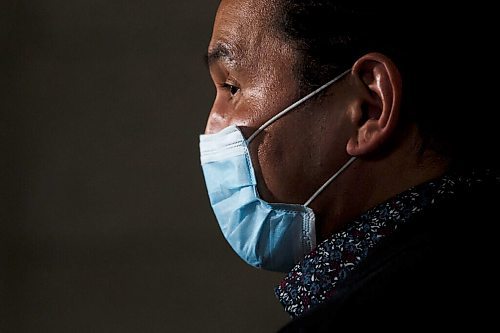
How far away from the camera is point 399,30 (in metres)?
1.26

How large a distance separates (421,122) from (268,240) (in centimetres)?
30

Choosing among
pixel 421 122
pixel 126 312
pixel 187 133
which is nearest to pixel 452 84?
pixel 421 122

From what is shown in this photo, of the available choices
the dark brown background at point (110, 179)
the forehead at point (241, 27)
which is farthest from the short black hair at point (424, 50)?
the dark brown background at point (110, 179)

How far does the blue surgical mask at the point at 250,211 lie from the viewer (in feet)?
4.35

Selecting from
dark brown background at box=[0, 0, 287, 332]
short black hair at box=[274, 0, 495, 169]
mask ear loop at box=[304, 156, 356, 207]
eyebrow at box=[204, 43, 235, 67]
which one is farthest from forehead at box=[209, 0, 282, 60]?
dark brown background at box=[0, 0, 287, 332]

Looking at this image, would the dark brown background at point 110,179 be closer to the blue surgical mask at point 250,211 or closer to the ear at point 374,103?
the blue surgical mask at point 250,211

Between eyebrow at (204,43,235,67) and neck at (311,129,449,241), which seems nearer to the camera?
neck at (311,129,449,241)

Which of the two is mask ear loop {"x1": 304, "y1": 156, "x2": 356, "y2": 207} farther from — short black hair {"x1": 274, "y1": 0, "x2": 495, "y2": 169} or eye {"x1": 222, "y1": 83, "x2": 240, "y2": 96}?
eye {"x1": 222, "y1": 83, "x2": 240, "y2": 96}

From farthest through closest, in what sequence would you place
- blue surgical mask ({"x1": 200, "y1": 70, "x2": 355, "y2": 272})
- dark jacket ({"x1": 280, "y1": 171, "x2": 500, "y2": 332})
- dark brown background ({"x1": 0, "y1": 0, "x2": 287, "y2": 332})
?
dark brown background ({"x1": 0, "y1": 0, "x2": 287, "y2": 332}) < blue surgical mask ({"x1": 200, "y1": 70, "x2": 355, "y2": 272}) < dark jacket ({"x1": 280, "y1": 171, "x2": 500, "y2": 332})

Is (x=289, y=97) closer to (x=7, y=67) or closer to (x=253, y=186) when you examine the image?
(x=253, y=186)

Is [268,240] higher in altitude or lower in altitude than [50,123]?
lower

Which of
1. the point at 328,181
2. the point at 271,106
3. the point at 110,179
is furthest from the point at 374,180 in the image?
the point at 110,179

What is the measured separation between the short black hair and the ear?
0.05ft

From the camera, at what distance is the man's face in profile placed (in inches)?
50.7
